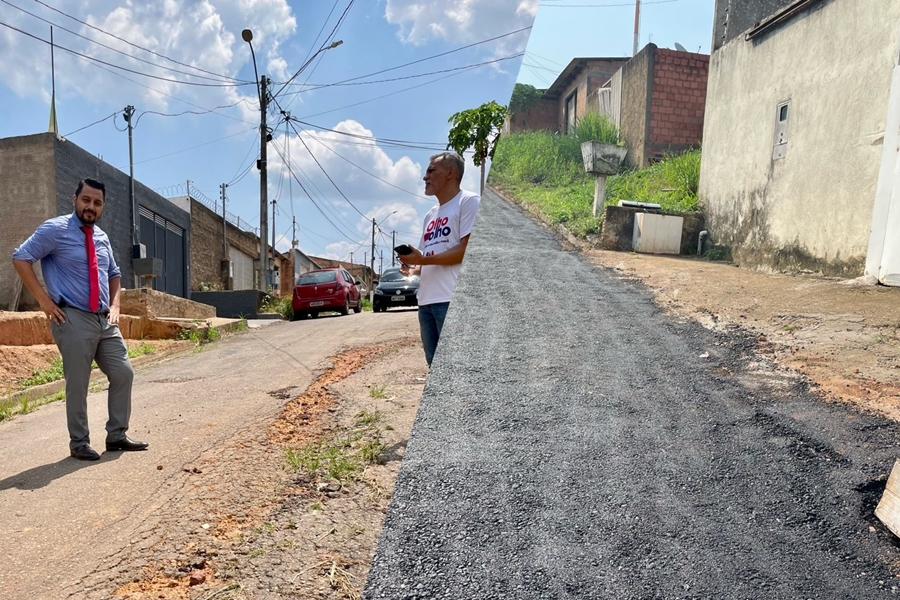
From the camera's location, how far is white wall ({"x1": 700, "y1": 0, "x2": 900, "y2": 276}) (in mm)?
804

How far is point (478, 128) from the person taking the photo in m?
1.40

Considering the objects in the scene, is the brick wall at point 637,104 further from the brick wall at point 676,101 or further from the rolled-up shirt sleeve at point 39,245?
the rolled-up shirt sleeve at point 39,245

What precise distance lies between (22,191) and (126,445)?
8960 millimetres

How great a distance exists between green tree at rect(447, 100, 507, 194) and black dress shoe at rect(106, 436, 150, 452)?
2129mm

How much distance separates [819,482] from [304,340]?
21.8 feet

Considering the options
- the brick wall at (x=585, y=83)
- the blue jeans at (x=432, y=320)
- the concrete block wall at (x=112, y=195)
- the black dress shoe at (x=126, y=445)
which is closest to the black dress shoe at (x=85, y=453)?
the black dress shoe at (x=126, y=445)

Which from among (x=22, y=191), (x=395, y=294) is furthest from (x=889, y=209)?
(x=22, y=191)

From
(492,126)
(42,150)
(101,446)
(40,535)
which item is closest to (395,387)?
(101,446)

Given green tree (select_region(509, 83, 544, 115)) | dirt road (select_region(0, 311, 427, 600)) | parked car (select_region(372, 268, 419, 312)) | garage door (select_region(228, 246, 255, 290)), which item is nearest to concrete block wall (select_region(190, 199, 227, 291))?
garage door (select_region(228, 246, 255, 290))

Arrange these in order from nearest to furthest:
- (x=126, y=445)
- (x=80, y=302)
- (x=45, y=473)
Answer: (x=45, y=473), (x=80, y=302), (x=126, y=445)

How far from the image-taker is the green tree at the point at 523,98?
129 cm

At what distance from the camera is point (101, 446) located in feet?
9.23

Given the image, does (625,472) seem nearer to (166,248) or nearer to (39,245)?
(39,245)

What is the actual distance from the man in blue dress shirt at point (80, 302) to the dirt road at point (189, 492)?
0.15 metres
